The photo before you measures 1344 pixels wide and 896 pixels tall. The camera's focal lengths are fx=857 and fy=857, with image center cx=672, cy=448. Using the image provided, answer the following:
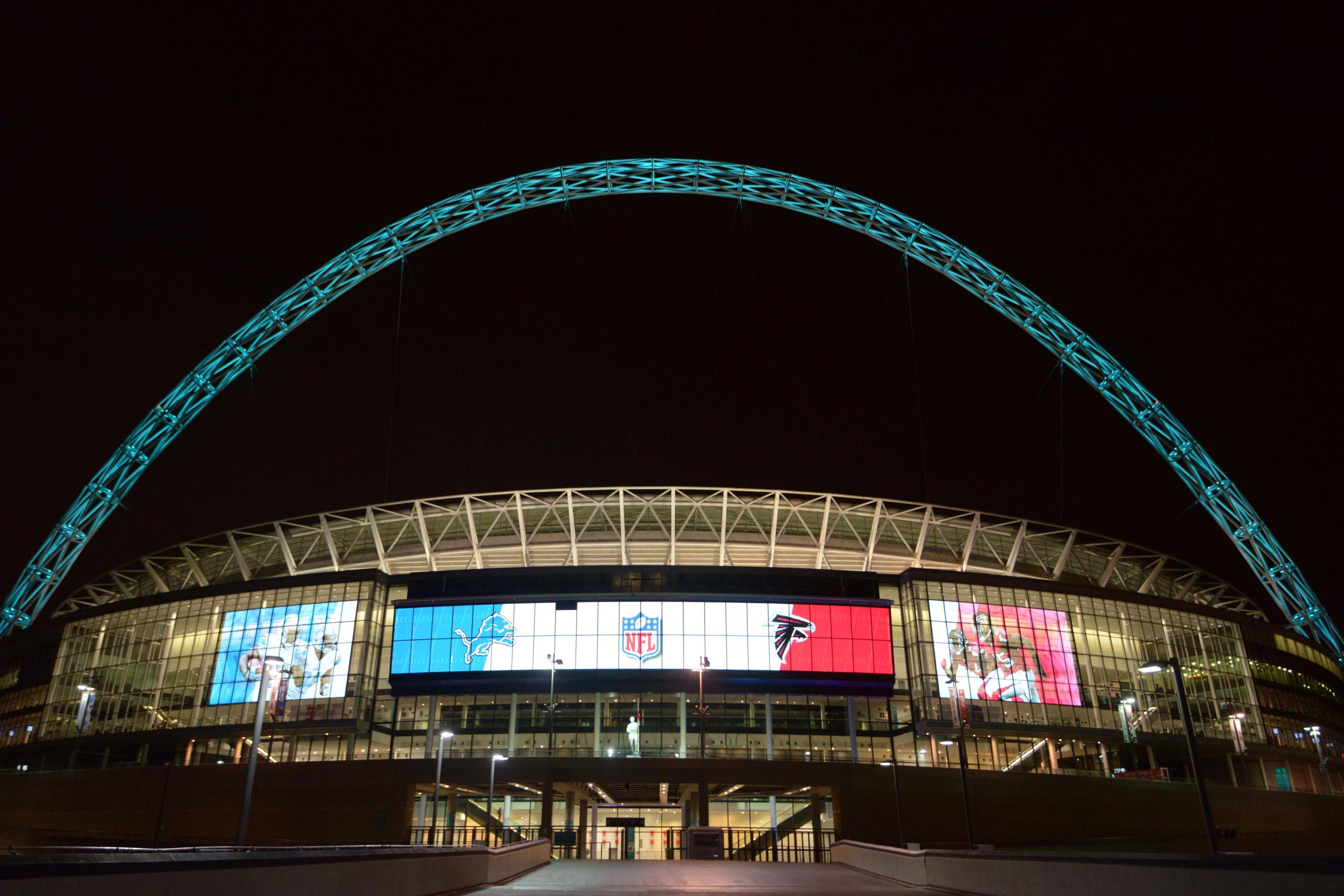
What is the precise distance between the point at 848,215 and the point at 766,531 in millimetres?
35793

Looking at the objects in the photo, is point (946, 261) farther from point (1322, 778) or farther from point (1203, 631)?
point (1322, 778)

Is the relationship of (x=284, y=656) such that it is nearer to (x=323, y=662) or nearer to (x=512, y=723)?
(x=323, y=662)

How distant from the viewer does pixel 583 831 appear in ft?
184

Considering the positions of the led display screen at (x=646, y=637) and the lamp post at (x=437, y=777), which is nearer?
the lamp post at (x=437, y=777)

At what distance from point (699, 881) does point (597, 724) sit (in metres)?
38.6

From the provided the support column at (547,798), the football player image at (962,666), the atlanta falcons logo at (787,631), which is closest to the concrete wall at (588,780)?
the support column at (547,798)

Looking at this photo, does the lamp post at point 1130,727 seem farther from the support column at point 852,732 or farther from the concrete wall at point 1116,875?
the concrete wall at point 1116,875

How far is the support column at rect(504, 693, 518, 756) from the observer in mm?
62531

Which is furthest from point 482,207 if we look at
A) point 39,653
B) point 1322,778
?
point 1322,778

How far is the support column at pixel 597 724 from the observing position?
202ft

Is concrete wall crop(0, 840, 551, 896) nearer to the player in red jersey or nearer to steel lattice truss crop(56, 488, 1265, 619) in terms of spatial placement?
the player in red jersey

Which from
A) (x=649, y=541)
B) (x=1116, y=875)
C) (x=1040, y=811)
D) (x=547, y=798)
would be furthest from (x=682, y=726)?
(x=1116, y=875)

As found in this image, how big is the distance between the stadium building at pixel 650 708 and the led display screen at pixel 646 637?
159 mm

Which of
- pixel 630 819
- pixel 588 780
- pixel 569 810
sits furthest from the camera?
pixel 569 810
